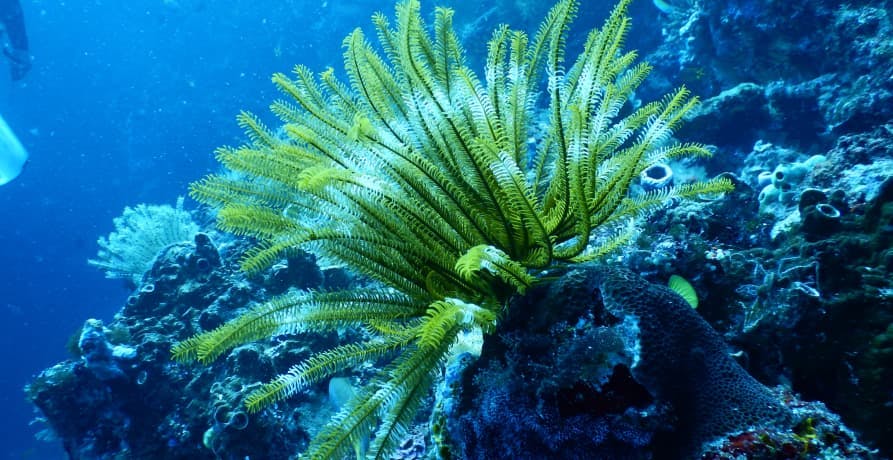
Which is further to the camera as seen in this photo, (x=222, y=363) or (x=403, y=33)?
(x=222, y=363)

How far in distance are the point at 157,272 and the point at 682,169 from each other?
9.21m

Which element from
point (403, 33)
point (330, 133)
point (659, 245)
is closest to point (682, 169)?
point (659, 245)

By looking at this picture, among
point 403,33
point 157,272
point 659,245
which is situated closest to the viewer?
point 403,33

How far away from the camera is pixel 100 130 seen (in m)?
41.5

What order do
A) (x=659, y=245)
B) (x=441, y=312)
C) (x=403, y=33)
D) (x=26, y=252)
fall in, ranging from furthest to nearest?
(x=26, y=252) < (x=659, y=245) < (x=403, y=33) < (x=441, y=312)

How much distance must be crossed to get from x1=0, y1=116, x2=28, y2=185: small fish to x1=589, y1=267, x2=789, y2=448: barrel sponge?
69.0 ft

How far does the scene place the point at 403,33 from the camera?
9.48 ft

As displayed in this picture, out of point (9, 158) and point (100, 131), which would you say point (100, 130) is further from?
point (9, 158)

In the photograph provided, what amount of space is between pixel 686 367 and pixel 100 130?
52.6 m

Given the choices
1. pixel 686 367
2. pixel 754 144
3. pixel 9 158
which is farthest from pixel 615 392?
pixel 9 158

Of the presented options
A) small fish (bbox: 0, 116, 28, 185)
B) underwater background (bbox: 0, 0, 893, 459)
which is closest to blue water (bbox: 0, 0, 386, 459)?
underwater background (bbox: 0, 0, 893, 459)

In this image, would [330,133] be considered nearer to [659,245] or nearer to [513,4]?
[659,245]

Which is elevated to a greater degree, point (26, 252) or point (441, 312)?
point (26, 252)

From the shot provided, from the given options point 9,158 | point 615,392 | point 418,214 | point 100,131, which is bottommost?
point 615,392
